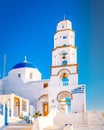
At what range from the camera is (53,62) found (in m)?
25.4

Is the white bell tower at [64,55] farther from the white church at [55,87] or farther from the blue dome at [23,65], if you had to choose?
the blue dome at [23,65]

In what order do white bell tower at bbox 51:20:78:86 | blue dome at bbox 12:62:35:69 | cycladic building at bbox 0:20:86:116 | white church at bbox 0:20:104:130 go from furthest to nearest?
blue dome at bbox 12:62:35:69 < white bell tower at bbox 51:20:78:86 < cycladic building at bbox 0:20:86:116 < white church at bbox 0:20:104:130

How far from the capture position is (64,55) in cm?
2500

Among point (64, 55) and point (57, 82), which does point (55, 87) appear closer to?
point (57, 82)

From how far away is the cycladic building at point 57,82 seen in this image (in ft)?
77.5

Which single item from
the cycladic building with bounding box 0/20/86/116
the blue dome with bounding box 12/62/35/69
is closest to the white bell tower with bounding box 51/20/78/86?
the cycladic building with bounding box 0/20/86/116

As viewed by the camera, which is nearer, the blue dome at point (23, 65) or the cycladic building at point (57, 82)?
the cycladic building at point (57, 82)

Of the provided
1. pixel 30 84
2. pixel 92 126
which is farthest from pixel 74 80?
pixel 92 126

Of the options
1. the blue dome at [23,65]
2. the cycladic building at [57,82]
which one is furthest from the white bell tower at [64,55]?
the blue dome at [23,65]

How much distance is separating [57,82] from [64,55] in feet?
7.86

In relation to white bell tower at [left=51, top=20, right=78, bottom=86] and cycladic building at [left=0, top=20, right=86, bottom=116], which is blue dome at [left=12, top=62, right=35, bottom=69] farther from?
white bell tower at [left=51, top=20, right=78, bottom=86]

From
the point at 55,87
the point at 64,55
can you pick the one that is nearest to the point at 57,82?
the point at 55,87

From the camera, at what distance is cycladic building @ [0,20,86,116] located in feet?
77.5

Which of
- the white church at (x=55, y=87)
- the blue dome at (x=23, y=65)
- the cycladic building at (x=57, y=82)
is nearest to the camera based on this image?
the white church at (x=55, y=87)
